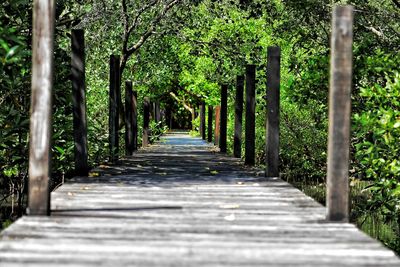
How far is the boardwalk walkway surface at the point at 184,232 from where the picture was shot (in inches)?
163

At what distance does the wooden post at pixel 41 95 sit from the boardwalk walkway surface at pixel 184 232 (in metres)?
0.39

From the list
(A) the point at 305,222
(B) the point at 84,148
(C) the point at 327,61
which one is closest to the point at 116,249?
(A) the point at 305,222

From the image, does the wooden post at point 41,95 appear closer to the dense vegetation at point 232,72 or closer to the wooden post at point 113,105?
the dense vegetation at point 232,72

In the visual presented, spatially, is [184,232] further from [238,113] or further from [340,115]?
[238,113]

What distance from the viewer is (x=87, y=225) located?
5156mm

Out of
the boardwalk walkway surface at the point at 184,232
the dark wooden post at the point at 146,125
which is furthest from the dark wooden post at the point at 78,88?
the dark wooden post at the point at 146,125

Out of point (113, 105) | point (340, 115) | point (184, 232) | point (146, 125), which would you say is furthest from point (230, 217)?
point (146, 125)

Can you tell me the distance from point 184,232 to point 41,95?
1.55m

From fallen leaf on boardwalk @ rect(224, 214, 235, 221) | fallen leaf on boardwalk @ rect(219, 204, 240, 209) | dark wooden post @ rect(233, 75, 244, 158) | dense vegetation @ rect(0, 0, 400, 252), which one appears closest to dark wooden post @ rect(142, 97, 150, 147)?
dense vegetation @ rect(0, 0, 400, 252)

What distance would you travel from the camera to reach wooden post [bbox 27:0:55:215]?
5.42m

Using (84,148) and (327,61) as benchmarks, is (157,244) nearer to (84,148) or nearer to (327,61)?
(84,148)

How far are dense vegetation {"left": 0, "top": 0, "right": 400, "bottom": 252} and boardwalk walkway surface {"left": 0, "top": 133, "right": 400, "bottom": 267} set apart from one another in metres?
1.53

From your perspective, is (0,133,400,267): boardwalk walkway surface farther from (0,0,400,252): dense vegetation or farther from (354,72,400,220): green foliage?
Answer: (0,0,400,252): dense vegetation

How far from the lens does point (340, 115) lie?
538 centimetres
